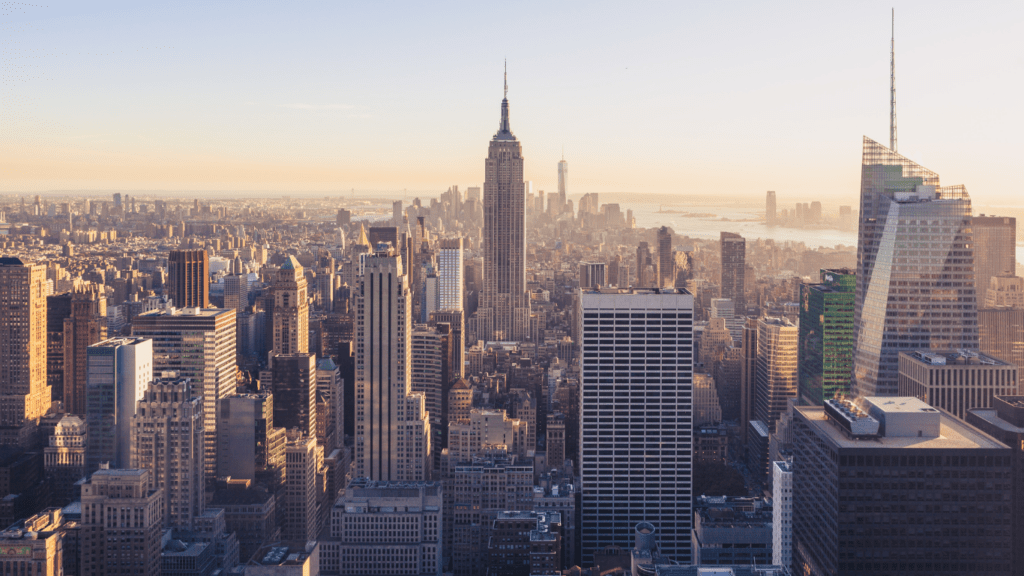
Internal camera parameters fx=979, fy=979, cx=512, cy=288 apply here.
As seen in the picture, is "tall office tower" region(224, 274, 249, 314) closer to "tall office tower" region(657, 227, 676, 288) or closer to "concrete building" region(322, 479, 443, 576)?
"tall office tower" region(657, 227, 676, 288)

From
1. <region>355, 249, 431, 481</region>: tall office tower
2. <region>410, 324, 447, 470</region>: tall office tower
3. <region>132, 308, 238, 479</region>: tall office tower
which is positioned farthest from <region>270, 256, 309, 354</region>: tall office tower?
<region>355, 249, 431, 481</region>: tall office tower

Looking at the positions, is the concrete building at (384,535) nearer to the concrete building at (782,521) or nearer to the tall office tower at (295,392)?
the concrete building at (782,521)

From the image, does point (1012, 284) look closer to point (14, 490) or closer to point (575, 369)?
point (575, 369)

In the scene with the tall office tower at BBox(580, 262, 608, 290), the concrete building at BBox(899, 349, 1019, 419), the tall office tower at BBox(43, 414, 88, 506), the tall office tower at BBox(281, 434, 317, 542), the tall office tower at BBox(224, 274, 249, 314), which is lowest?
the tall office tower at BBox(281, 434, 317, 542)

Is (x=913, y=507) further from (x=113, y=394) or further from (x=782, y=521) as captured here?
(x=113, y=394)

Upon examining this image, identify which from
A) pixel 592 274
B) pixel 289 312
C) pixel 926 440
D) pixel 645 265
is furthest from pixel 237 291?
pixel 926 440

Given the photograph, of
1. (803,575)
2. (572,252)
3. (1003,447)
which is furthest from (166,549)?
(572,252)

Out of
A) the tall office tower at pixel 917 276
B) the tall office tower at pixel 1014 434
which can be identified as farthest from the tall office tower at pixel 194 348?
the tall office tower at pixel 1014 434
